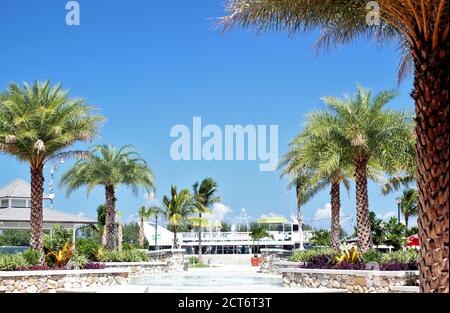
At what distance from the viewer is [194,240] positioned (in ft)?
181

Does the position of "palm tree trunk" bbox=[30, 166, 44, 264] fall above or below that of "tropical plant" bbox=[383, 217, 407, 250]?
above

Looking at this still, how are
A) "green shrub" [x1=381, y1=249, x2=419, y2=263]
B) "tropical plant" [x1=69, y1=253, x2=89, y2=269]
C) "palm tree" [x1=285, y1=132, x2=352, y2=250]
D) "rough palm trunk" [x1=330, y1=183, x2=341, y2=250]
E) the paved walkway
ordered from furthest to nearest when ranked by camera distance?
1. "rough palm trunk" [x1=330, y1=183, x2=341, y2=250]
2. "palm tree" [x1=285, y1=132, x2=352, y2=250]
3. "tropical plant" [x1=69, y1=253, x2=89, y2=269]
4. "green shrub" [x1=381, y1=249, x2=419, y2=263]
5. the paved walkway

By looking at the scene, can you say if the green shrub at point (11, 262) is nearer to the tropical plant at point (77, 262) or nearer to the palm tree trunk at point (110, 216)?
the tropical plant at point (77, 262)

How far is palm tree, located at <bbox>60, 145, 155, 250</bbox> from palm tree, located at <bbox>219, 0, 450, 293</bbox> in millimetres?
19696

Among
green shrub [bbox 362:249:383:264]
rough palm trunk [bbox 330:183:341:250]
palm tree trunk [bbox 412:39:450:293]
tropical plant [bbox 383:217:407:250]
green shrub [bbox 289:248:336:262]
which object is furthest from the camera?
tropical plant [bbox 383:217:407:250]

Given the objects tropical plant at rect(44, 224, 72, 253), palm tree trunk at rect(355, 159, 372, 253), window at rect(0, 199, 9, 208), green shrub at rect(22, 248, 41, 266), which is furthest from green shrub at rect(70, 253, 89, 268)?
window at rect(0, 199, 9, 208)

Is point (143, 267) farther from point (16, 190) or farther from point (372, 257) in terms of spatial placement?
point (372, 257)

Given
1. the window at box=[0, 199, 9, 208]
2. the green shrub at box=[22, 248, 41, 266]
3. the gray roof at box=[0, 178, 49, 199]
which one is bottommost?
the green shrub at box=[22, 248, 41, 266]

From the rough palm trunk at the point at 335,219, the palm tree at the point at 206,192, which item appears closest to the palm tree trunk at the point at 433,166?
the rough palm trunk at the point at 335,219

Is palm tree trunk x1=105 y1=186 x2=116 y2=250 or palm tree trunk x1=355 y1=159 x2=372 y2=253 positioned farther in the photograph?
palm tree trunk x1=105 y1=186 x2=116 y2=250

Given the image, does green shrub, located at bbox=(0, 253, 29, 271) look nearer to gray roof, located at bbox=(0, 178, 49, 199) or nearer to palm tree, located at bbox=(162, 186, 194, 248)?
gray roof, located at bbox=(0, 178, 49, 199)

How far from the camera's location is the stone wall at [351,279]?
1450cm

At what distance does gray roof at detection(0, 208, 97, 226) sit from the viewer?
26734 mm

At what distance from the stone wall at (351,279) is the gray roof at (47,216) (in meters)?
12.6
